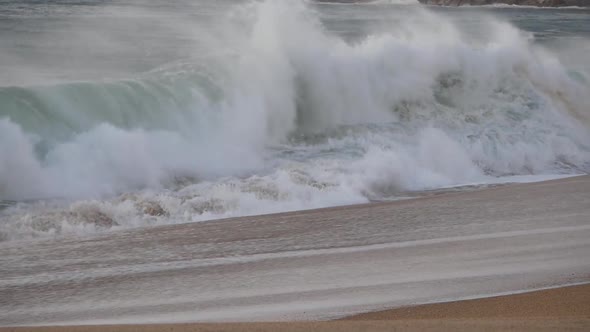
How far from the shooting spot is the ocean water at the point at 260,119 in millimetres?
10320

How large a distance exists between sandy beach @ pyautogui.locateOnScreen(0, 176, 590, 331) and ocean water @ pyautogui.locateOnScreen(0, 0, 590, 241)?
0.96 m

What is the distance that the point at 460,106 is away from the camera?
1681 centimetres

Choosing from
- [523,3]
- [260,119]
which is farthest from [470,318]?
[523,3]

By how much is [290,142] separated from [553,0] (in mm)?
64715

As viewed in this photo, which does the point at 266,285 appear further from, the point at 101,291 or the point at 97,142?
the point at 97,142

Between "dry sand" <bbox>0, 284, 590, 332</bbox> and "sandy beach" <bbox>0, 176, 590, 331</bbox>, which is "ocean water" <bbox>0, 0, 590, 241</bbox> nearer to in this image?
"sandy beach" <bbox>0, 176, 590, 331</bbox>

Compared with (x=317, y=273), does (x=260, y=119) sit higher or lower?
lower

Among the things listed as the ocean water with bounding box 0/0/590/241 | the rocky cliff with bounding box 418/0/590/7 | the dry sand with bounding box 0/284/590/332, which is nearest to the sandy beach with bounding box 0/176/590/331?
the dry sand with bounding box 0/284/590/332

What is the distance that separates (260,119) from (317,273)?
692 cm

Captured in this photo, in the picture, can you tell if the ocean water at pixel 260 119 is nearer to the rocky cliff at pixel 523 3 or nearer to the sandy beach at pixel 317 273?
the sandy beach at pixel 317 273

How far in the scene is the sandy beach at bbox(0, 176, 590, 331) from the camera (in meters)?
6.18

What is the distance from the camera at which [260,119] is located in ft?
46.0

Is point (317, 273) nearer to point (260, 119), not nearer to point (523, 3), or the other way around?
point (260, 119)

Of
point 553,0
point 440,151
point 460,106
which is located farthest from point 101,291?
point 553,0
